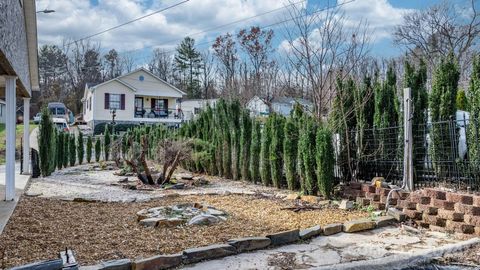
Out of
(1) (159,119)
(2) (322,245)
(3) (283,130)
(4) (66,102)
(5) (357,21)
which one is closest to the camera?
(2) (322,245)

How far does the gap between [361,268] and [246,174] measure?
6829mm

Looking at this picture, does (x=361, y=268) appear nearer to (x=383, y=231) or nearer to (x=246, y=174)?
(x=383, y=231)

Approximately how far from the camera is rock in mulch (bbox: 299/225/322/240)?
181 inches

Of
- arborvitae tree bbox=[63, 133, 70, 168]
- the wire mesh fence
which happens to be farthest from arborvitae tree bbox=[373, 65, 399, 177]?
arborvitae tree bbox=[63, 133, 70, 168]

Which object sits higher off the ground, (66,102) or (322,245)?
(66,102)

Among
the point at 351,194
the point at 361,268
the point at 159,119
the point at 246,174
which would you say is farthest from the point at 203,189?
the point at 159,119

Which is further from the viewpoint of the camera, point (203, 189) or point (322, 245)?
point (203, 189)

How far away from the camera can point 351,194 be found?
680 centimetres

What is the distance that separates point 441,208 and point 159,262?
12.2 ft

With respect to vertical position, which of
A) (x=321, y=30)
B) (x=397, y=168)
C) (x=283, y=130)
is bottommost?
(x=397, y=168)

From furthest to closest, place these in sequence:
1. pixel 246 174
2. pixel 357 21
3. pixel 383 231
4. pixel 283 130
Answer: pixel 246 174, pixel 357 21, pixel 283 130, pixel 383 231

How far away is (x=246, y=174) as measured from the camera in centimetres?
1045

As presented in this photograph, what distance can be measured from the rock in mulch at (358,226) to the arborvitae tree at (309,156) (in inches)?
90.6

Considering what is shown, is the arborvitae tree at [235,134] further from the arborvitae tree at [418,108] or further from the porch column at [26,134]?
the porch column at [26,134]
